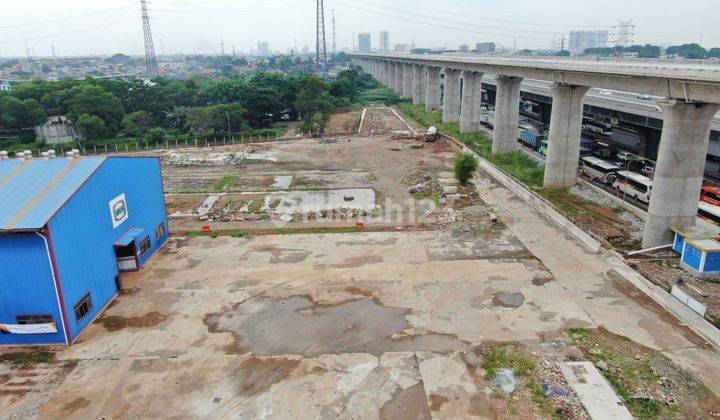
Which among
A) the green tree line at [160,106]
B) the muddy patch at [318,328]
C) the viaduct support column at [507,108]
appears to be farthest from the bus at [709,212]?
the green tree line at [160,106]

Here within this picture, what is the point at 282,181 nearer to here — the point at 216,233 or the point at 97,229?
the point at 216,233

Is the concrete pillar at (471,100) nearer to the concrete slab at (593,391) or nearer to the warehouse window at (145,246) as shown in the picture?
the warehouse window at (145,246)

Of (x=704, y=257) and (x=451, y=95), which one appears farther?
(x=451, y=95)

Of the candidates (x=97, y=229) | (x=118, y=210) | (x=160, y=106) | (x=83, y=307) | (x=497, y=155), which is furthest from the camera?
(x=160, y=106)

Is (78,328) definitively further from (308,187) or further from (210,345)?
(308,187)

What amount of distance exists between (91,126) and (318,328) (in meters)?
65.7

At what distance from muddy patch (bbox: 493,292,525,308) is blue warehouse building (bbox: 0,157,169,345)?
59.5 feet

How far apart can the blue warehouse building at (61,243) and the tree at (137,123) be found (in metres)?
56.1

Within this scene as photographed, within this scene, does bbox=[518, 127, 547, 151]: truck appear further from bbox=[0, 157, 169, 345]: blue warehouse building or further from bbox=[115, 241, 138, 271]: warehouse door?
bbox=[0, 157, 169, 345]: blue warehouse building

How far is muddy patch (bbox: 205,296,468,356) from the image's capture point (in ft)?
62.8

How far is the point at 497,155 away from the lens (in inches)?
2114

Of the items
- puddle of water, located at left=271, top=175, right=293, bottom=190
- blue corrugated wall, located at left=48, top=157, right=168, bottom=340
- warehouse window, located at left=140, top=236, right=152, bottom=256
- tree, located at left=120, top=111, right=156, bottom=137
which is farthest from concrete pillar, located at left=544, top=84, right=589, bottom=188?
tree, located at left=120, top=111, right=156, bottom=137

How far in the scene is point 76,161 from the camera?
23906 millimetres

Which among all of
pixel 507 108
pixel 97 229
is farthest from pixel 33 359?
pixel 507 108
